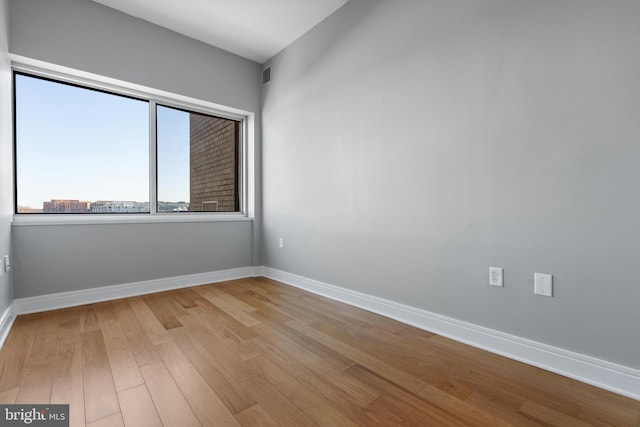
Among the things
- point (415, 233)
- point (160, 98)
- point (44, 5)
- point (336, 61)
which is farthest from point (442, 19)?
point (44, 5)

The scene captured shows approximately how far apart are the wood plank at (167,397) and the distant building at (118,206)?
6.41 feet

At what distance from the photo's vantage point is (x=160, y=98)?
3205mm

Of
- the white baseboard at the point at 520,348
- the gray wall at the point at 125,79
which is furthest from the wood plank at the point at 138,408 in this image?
the gray wall at the point at 125,79

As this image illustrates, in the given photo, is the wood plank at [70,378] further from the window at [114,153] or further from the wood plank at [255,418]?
the window at [114,153]

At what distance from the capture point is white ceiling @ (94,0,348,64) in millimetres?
2697

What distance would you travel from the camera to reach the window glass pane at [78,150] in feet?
8.39

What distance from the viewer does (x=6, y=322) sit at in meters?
2.11

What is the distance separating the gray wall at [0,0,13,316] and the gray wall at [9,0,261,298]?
6.3 inches

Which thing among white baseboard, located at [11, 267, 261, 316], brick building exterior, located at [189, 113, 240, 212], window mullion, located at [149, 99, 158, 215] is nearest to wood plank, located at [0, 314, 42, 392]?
white baseboard, located at [11, 267, 261, 316]

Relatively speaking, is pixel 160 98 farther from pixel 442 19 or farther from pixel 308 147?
pixel 442 19

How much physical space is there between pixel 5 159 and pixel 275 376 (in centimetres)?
250

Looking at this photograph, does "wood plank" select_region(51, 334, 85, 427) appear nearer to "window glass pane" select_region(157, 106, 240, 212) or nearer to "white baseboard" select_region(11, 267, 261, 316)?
"white baseboard" select_region(11, 267, 261, 316)

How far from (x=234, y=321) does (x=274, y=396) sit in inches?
39.4

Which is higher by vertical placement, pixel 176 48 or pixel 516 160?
pixel 176 48
